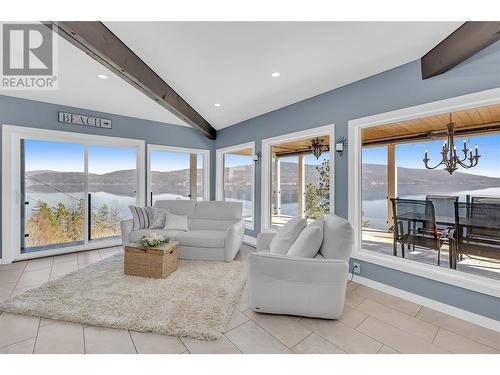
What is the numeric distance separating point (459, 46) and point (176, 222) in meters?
4.21

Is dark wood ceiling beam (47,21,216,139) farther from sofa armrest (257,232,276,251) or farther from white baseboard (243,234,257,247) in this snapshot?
white baseboard (243,234,257,247)

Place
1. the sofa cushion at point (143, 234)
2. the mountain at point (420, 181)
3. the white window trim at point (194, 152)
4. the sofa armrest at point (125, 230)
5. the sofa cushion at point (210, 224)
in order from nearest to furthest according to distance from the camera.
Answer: the mountain at point (420, 181)
the sofa cushion at point (143, 234)
the sofa armrest at point (125, 230)
the sofa cushion at point (210, 224)
the white window trim at point (194, 152)

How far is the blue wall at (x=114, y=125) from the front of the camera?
3.69m

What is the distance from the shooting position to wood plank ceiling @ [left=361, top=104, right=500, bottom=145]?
270 cm

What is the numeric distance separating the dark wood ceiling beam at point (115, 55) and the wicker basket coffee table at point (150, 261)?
2.04 m

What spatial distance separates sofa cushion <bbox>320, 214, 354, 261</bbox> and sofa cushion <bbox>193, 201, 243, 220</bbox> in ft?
7.68

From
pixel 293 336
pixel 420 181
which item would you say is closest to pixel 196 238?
pixel 293 336

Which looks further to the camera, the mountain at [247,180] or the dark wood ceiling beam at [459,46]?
the mountain at [247,180]

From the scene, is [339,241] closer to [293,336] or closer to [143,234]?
[293,336]

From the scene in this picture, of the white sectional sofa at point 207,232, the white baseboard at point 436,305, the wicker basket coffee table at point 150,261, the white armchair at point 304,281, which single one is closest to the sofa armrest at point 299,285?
the white armchair at point 304,281

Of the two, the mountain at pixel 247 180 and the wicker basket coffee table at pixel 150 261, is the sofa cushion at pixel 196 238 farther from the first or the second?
the mountain at pixel 247 180

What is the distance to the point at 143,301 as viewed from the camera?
7.86ft

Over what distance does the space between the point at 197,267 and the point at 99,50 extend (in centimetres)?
282
